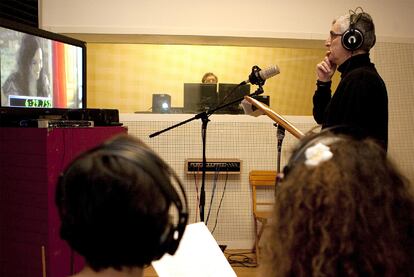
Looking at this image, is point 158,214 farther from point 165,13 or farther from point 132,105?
point 132,105

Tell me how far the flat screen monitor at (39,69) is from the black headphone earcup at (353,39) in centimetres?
166

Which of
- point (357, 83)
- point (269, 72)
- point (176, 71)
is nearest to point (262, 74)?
point (269, 72)

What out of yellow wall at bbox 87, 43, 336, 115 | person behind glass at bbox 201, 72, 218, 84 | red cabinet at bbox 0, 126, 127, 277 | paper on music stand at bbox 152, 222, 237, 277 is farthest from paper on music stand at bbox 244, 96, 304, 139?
person behind glass at bbox 201, 72, 218, 84

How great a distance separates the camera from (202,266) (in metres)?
1.38

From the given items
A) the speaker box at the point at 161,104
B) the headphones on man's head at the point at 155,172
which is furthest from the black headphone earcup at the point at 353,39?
the speaker box at the point at 161,104

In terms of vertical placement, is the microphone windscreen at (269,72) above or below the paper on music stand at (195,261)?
above

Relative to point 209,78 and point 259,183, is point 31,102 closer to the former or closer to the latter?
point 259,183

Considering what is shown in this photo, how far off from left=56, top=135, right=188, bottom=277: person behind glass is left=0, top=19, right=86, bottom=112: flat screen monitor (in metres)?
1.72

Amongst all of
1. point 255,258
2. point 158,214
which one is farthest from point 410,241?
point 255,258

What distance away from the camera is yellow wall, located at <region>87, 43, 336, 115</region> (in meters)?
4.74

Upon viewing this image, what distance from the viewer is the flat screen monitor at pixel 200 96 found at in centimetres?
365

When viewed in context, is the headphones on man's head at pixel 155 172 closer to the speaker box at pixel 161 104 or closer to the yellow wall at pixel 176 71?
the speaker box at pixel 161 104

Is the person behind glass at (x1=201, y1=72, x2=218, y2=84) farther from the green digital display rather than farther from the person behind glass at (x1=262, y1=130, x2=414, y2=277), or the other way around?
the person behind glass at (x1=262, y1=130, x2=414, y2=277)

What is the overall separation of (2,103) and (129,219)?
1.80 m
